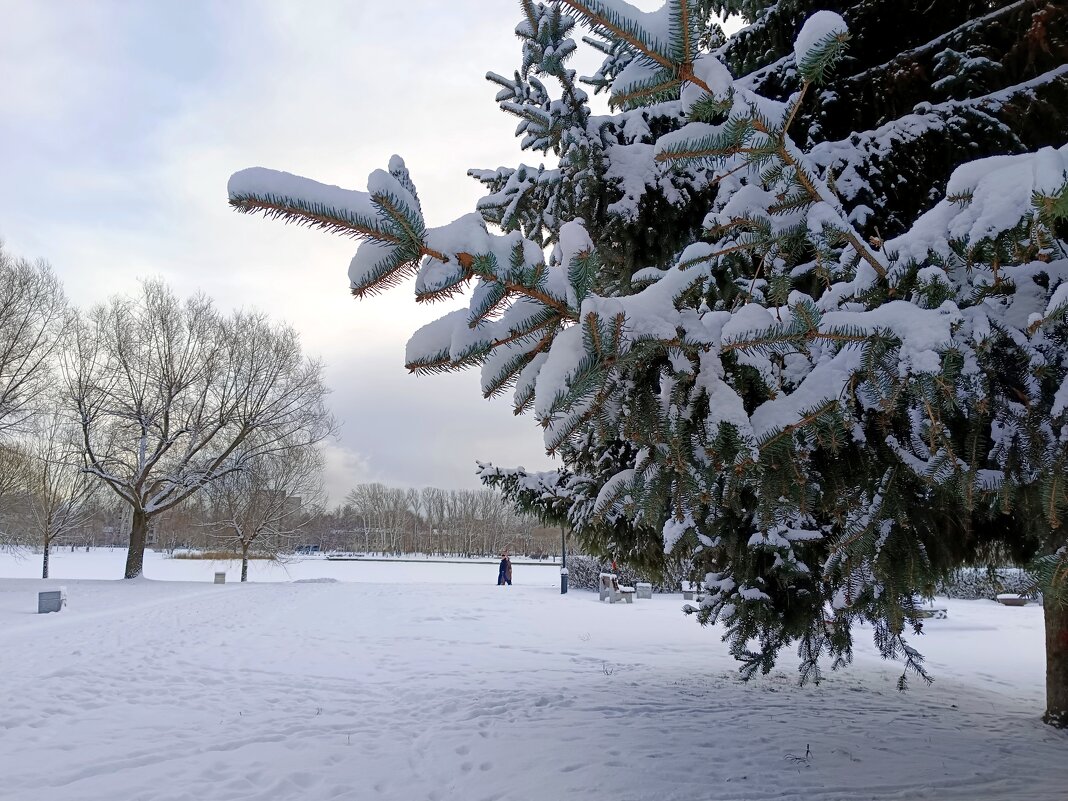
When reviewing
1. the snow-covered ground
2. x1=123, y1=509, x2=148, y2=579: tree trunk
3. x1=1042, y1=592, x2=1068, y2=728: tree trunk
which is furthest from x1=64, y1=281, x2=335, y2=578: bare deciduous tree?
x1=1042, y1=592, x2=1068, y2=728: tree trunk

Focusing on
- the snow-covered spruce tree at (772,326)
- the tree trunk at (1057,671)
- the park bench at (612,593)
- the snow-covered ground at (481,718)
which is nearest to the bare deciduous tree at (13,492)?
the snow-covered ground at (481,718)

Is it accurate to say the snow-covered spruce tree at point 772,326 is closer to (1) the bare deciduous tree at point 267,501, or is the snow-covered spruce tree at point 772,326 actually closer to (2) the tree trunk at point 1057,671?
(2) the tree trunk at point 1057,671

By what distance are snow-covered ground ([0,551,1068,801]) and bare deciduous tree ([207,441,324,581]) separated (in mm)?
11990

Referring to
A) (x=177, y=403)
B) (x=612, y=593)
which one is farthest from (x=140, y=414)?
(x=612, y=593)

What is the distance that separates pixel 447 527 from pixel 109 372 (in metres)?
56.1

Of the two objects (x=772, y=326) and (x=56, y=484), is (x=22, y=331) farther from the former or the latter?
(x=772, y=326)

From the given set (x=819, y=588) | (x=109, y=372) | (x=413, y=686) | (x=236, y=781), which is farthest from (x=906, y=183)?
(x=109, y=372)

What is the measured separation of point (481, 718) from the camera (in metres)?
5.78

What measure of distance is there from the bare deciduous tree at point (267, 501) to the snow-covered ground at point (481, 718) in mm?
11990

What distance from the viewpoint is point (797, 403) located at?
2113 mm

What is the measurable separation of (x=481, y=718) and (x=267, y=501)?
21.8m

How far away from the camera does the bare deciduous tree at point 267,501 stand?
922 inches

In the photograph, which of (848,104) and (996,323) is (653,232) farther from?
(996,323)

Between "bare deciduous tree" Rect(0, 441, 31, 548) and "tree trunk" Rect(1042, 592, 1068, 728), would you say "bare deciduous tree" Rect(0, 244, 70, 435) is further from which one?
"tree trunk" Rect(1042, 592, 1068, 728)
